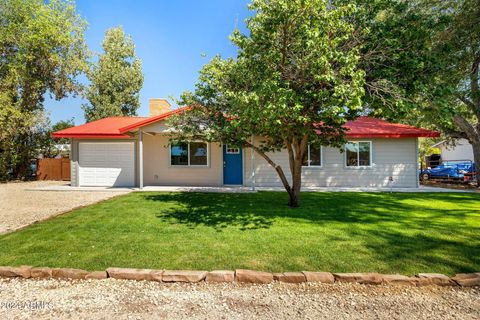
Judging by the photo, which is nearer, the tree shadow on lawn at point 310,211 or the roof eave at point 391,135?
the tree shadow on lawn at point 310,211

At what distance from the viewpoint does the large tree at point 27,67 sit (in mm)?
17812

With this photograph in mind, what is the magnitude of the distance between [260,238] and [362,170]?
10020 millimetres

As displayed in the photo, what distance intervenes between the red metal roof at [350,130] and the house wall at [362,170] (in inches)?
22.8

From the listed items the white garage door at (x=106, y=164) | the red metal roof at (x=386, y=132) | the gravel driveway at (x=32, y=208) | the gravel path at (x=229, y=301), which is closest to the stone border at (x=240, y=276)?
the gravel path at (x=229, y=301)

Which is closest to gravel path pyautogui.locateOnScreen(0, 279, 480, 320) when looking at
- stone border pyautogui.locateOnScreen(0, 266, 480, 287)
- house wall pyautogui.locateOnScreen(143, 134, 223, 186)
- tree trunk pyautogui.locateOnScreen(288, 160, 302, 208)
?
stone border pyautogui.locateOnScreen(0, 266, 480, 287)

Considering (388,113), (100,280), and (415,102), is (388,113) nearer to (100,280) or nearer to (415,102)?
(415,102)

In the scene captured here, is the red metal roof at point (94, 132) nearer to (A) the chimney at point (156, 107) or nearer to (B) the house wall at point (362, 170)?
(A) the chimney at point (156, 107)

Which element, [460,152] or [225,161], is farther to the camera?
[460,152]

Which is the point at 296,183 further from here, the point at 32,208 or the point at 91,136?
the point at 91,136

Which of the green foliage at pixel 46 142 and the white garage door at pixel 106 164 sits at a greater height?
the green foliage at pixel 46 142

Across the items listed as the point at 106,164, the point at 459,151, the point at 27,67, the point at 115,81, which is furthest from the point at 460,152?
the point at 27,67

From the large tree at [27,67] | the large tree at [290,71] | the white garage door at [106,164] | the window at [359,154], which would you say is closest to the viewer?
the large tree at [290,71]

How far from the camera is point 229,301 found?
10.5 ft

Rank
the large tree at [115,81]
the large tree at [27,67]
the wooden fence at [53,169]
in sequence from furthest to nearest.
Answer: the large tree at [115,81]
the wooden fence at [53,169]
the large tree at [27,67]
